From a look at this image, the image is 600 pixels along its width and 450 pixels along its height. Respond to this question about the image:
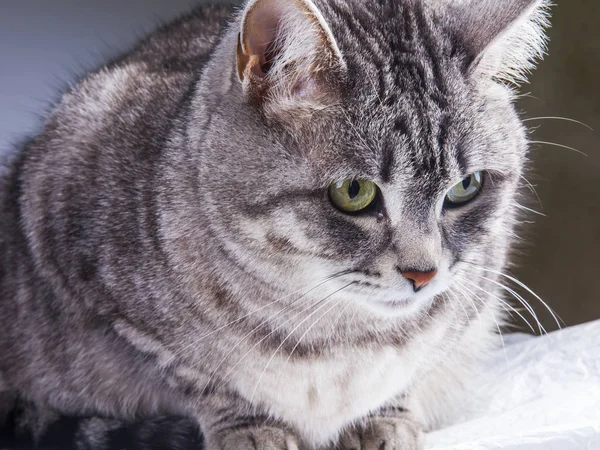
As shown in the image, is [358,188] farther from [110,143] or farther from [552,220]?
[552,220]

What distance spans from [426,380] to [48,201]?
612mm

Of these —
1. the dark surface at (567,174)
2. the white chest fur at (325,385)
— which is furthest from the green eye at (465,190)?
the dark surface at (567,174)

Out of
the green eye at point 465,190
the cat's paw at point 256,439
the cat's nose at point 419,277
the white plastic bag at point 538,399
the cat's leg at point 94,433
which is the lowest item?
the white plastic bag at point 538,399

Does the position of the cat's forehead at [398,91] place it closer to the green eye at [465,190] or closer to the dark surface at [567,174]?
the green eye at [465,190]

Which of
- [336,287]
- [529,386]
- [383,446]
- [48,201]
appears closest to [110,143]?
[48,201]

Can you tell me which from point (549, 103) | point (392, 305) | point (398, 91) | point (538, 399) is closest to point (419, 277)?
point (392, 305)

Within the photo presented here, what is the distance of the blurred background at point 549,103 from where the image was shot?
61.7 inches

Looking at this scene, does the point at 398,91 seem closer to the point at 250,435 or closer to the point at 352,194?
the point at 352,194

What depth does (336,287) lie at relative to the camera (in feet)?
3.02

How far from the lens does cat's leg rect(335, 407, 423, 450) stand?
41.8 inches

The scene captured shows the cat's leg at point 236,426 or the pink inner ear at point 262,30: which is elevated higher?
the pink inner ear at point 262,30

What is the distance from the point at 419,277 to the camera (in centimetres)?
87

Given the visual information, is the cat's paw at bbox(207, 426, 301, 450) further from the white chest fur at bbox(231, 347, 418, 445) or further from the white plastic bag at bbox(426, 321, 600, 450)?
the white plastic bag at bbox(426, 321, 600, 450)

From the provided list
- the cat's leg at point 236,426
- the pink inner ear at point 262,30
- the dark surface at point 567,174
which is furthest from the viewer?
the dark surface at point 567,174
